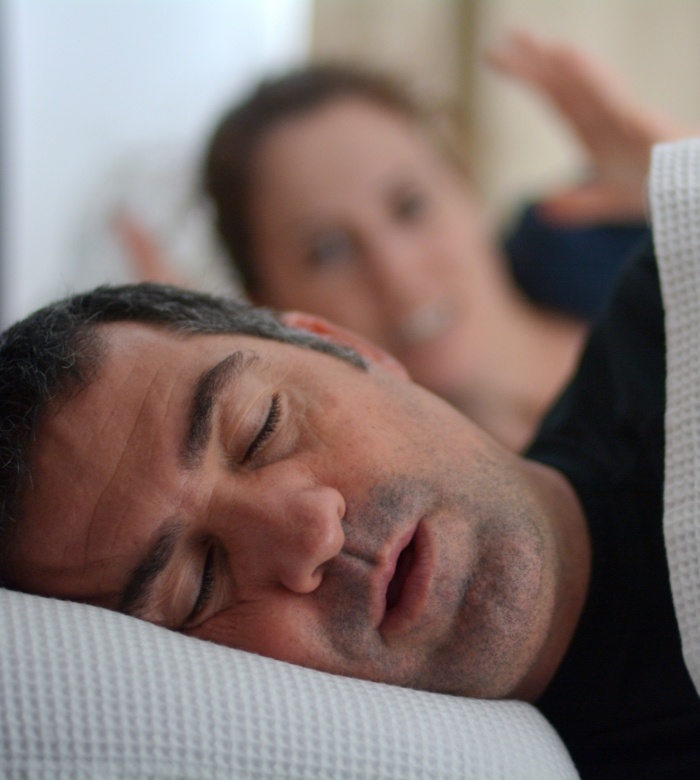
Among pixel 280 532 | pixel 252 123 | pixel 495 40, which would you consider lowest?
pixel 280 532

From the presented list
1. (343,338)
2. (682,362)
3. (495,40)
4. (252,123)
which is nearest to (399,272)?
(252,123)

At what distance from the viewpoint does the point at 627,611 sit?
2.59 ft

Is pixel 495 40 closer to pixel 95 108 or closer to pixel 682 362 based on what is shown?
pixel 95 108

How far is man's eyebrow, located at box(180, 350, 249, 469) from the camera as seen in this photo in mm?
686

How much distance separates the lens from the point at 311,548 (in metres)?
0.64

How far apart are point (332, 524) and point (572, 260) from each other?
1.45 m

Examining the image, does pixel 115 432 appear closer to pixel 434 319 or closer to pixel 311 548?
pixel 311 548

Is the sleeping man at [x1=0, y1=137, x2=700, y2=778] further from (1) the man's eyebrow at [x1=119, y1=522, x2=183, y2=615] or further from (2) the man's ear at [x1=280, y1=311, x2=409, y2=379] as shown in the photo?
(2) the man's ear at [x1=280, y1=311, x2=409, y2=379]

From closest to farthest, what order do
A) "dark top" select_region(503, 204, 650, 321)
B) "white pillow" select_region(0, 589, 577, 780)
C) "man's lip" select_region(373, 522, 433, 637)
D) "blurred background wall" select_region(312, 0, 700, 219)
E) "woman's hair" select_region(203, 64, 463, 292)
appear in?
"white pillow" select_region(0, 589, 577, 780) → "man's lip" select_region(373, 522, 433, 637) → "woman's hair" select_region(203, 64, 463, 292) → "dark top" select_region(503, 204, 650, 321) → "blurred background wall" select_region(312, 0, 700, 219)

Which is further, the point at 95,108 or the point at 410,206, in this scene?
the point at 95,108

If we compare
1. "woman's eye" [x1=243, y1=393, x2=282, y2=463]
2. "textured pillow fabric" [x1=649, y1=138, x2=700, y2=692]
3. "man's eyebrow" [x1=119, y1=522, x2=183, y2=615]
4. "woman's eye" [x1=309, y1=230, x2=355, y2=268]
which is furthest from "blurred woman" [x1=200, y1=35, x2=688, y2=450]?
"man's eyebrow" [x1=119, y1=522, x2=183, y2=615]

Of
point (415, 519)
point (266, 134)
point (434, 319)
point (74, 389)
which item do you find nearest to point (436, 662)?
point (415, 519)

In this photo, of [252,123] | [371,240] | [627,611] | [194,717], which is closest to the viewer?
[194,717]

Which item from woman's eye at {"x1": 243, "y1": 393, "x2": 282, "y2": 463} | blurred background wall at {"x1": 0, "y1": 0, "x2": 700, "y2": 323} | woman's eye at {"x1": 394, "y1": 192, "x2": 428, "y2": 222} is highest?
blurred background wall at {"x1": 0, "y1": 0, "x2": 700, "y2": 323}
